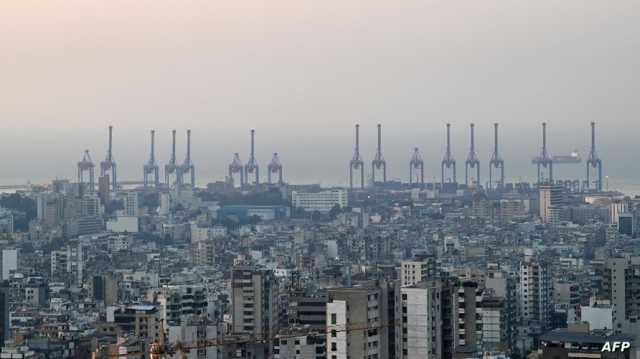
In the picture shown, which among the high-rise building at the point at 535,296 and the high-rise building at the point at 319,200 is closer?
A: the high-rise building at the point at 535,296

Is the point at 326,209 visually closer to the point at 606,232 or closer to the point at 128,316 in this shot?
the point at 606,232

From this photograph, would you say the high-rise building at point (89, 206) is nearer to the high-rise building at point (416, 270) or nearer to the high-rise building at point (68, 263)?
the high-rise building at point (68, 263)

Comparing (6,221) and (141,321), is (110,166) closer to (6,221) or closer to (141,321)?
(6,221)

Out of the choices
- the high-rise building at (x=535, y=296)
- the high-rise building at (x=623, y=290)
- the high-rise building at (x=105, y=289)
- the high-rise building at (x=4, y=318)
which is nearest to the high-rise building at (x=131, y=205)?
the high-rise building at (x=105, y=289)

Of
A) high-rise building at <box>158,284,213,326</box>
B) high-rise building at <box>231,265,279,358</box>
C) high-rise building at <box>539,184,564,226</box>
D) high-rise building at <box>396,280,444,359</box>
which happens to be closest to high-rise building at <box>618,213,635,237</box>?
high-rise building at <box>539,184,564,226</box>

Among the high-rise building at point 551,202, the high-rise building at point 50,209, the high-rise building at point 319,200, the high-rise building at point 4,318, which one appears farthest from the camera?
the high-rise building at point 319,200

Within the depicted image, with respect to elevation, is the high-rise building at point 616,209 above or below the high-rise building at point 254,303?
above
